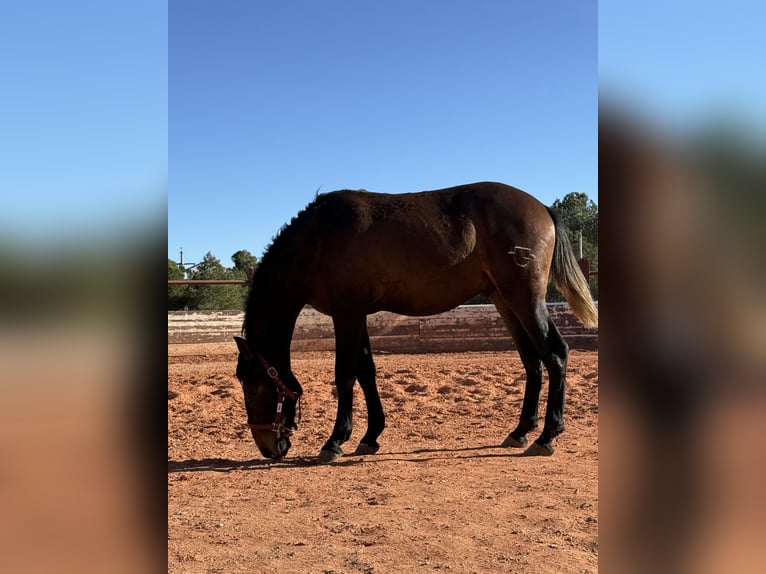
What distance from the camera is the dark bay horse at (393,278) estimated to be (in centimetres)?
528

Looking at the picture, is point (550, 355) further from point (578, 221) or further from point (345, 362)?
point (578, 221)

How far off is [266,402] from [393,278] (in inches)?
59.5

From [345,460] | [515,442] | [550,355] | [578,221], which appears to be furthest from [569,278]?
[578,221]

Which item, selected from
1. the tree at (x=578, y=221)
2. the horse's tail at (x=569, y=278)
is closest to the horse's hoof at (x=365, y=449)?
the horse's tail at (x=569, y=278)

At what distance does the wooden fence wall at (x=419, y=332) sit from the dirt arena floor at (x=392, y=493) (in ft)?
17.9

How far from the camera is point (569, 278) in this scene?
18.5ft

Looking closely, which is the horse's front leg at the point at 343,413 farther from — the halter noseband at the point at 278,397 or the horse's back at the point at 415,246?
the horse's back at the point at 415,246

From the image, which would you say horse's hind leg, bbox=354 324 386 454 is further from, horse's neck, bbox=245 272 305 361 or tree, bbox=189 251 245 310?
tree, bbox=189 251 245 310

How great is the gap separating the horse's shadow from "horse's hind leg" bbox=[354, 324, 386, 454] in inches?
4.3
